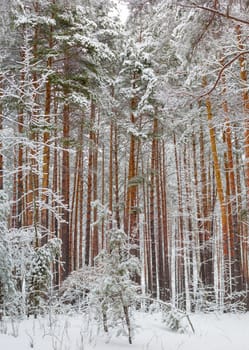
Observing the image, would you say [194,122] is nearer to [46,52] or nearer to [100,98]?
[100,98]

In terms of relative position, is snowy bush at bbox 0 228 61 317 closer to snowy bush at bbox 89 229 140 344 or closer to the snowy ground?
the snowy ground

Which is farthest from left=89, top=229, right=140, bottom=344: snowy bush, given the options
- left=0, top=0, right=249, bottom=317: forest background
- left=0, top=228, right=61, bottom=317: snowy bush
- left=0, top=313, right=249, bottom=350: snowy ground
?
left=0, top=228, right=61, bottom=317: snowy bush

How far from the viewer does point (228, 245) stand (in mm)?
10703

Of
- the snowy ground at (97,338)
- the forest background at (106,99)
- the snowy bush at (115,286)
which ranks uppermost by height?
the forest background at (106,99)

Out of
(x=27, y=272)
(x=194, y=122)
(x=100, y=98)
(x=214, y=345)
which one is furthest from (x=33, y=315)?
(x=194, y=122)

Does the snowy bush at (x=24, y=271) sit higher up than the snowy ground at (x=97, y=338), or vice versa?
the snowy bush at (x=24, y=271)

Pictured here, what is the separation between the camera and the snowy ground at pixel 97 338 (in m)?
3.90

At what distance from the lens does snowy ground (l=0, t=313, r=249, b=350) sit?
390 centimetres

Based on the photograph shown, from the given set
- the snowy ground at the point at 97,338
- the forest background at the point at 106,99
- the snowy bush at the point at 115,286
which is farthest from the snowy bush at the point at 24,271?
the snowy bush at the point at 115,286

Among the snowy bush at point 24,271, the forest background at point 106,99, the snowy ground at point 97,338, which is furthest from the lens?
the forest background at point 106,99

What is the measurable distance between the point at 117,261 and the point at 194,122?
8.96m

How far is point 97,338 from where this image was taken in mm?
4609

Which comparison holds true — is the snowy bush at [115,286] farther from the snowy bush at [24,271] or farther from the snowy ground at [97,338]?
the snowy bush at [24,271]

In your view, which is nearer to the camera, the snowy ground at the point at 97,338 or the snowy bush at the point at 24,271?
the snowy ground at the point at 97,338
